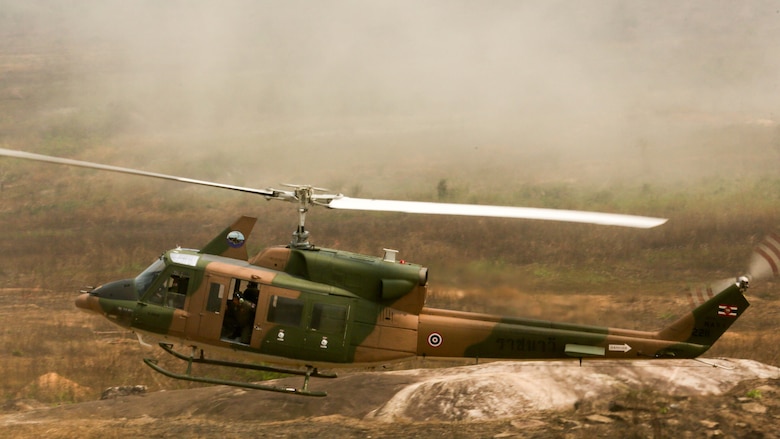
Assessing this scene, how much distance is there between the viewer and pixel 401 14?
173ft

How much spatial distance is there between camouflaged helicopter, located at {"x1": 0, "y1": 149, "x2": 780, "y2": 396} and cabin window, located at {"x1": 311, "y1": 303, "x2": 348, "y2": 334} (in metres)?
0.02

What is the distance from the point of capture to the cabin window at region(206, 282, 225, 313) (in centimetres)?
1461

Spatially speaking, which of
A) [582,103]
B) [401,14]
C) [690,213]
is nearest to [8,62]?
[401,14]

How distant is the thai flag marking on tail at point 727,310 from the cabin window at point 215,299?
27.8 ft

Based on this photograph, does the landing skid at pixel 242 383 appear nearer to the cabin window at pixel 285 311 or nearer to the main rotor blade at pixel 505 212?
the cabin window at pixel 285 311

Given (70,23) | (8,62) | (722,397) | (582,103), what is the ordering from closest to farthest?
(722,397) < (582,103) < (8,62) < (70,23)

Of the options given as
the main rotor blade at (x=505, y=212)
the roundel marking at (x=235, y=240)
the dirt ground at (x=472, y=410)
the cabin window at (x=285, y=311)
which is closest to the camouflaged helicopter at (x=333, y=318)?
the cabin window at (x=285, y=311)

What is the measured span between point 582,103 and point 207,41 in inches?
940

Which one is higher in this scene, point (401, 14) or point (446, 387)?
point (401, 14)

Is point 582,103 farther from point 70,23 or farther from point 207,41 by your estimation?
point 70,23

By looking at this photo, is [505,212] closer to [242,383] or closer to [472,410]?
[472,410]

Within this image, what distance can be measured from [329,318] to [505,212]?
3.57 m

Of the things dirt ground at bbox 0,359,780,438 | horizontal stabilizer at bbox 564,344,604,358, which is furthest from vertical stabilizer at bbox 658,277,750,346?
horizontal stabilizer at bbox 564,344,604,358

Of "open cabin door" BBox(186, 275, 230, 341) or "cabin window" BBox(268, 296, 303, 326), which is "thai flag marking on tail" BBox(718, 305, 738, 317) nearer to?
"cabin window" BBox(268, 296, 303, 326)
